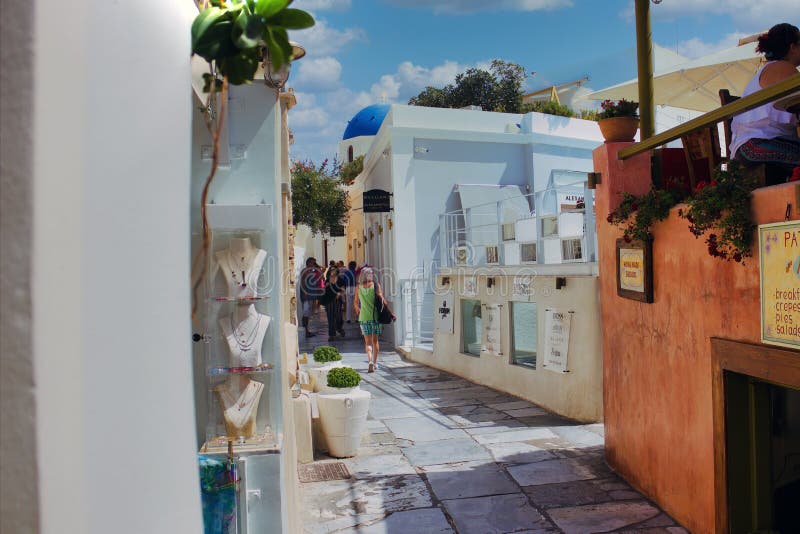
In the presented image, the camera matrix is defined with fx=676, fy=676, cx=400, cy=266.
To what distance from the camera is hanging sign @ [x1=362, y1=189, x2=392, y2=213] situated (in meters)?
16.2

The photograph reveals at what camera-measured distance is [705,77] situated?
30.3 feet

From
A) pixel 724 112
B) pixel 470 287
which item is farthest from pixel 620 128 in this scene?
pixel 470 287

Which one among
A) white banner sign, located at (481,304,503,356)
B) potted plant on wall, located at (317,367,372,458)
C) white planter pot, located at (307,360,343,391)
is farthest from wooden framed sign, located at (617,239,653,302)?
white banner sign, located at (481,304,503,356)

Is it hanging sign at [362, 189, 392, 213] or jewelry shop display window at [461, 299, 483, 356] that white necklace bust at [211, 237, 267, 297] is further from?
A: hanging sign at [362, 189, 392, 213]

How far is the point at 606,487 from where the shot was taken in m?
6.15

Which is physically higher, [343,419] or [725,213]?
[725,213]

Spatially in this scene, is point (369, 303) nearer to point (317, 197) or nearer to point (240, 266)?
point (240, 266)

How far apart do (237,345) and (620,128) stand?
4.43m

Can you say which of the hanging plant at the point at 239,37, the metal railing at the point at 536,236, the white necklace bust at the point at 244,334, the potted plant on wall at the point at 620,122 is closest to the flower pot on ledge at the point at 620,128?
the potted plant on wall at the point at 620,122

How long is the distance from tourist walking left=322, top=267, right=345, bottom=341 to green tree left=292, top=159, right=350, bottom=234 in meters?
6.93

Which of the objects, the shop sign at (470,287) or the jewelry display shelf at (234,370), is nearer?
the jewelry display shelf at (234,370)

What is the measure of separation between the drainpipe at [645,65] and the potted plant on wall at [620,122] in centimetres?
37

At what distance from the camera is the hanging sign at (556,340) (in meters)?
8.71

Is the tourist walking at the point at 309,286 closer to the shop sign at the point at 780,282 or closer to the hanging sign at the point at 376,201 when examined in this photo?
the hanging sign at the point at 376,201
